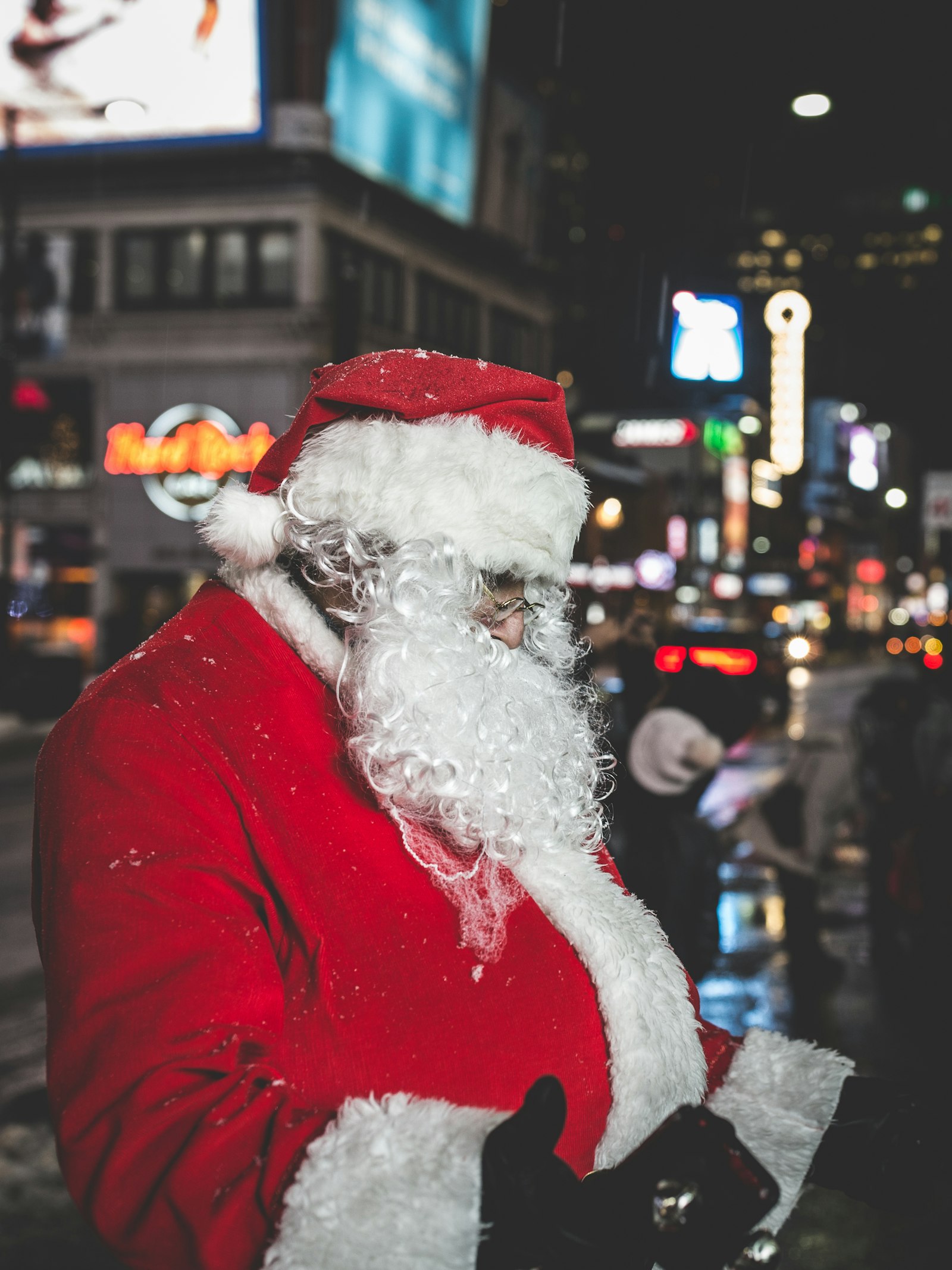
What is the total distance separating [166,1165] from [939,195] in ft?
32.8

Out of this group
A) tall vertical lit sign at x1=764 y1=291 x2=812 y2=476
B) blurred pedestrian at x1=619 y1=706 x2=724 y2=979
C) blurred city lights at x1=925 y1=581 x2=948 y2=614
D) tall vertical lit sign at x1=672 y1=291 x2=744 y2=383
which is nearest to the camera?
blurred pedestrian at x1=619 y1=706 x2=724 y2=979

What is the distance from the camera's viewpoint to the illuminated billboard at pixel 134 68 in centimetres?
2189

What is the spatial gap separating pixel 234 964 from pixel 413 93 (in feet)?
98.9

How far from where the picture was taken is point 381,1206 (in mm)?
1073

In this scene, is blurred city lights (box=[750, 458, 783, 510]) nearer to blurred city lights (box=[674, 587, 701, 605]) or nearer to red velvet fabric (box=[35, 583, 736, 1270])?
blurred city lights (box=[674, 587, 701, 605])

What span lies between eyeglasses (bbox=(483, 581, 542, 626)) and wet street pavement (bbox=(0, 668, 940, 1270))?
7.18ft

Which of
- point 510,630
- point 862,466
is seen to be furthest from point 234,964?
point 862,466

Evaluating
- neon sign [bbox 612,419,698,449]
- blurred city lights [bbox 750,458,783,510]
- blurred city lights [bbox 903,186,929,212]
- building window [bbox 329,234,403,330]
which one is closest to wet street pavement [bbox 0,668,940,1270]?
blurred city lights [bbox 903,186,929,212]

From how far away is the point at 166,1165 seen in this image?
1.07 metres

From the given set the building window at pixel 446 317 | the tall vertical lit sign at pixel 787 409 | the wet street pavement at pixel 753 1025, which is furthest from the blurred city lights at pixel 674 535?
the wet street pavement at pixel 753 1025

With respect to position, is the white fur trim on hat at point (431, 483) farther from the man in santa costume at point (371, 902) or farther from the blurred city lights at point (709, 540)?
the blurred city lights at point (709, 540)

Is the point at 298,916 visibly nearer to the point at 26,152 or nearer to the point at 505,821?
the point at 505,821

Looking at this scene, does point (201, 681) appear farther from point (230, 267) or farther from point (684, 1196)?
point (230, 267)

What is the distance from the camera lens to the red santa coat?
42.1 inches
